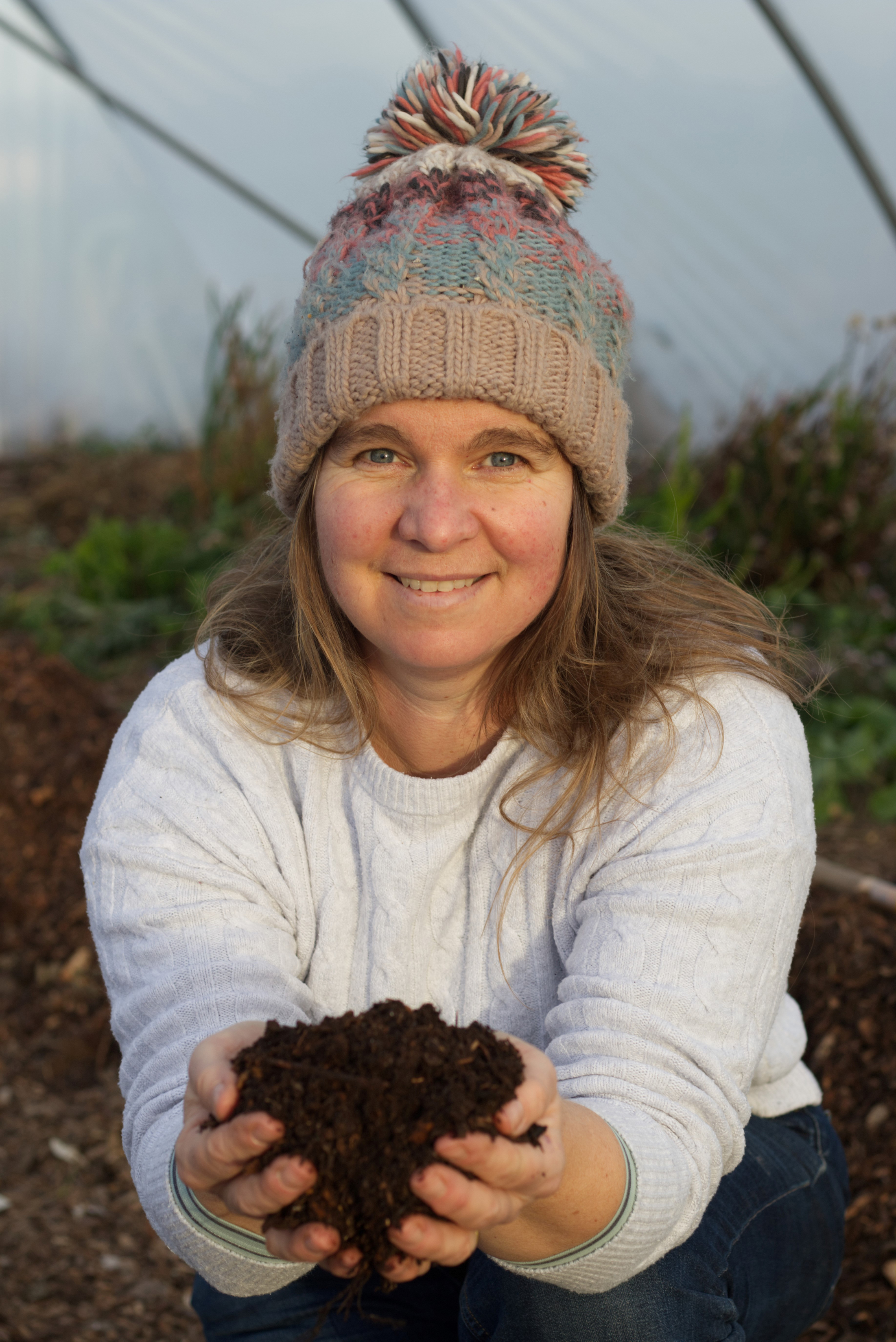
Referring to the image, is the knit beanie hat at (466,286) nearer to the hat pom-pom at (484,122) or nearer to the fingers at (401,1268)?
the hat pom-pom at (484,122)

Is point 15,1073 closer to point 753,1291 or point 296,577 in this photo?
point 296,577

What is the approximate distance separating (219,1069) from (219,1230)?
267mm

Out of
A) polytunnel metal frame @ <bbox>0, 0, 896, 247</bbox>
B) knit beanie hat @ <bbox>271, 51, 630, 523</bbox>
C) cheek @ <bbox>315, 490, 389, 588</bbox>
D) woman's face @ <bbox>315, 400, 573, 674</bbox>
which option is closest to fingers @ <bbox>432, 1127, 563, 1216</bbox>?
woman's face @ <bbox>315, 400, 573, 674</bbox>

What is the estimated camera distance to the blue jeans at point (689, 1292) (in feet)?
4.80

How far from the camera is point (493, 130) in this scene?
67.5 inches

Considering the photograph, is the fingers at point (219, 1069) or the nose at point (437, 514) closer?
the fingers at point (219, 1069)

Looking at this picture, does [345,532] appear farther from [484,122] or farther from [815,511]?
[815,511]

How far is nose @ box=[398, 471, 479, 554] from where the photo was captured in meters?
1.58

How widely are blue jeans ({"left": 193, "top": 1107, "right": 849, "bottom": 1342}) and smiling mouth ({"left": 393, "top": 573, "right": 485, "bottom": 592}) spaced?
3.09 feet

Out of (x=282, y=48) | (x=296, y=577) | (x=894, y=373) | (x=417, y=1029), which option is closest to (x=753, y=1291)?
(x=417, y=1029)

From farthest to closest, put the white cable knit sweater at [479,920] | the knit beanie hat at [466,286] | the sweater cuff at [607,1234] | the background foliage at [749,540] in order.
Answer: the background foliage at [749,540] → the knit beanie hat at [466,286] → the white cable knit sweater at [479,920] → the sweater cuff at [607,1234]

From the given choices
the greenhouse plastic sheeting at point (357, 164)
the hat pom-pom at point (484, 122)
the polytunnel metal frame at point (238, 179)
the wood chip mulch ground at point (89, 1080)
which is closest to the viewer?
the hat pom-pom at point (484, 122)

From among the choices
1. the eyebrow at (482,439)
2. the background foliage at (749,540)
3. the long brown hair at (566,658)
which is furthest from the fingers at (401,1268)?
the background foliage at (749,540)

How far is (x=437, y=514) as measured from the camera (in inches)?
62.0
